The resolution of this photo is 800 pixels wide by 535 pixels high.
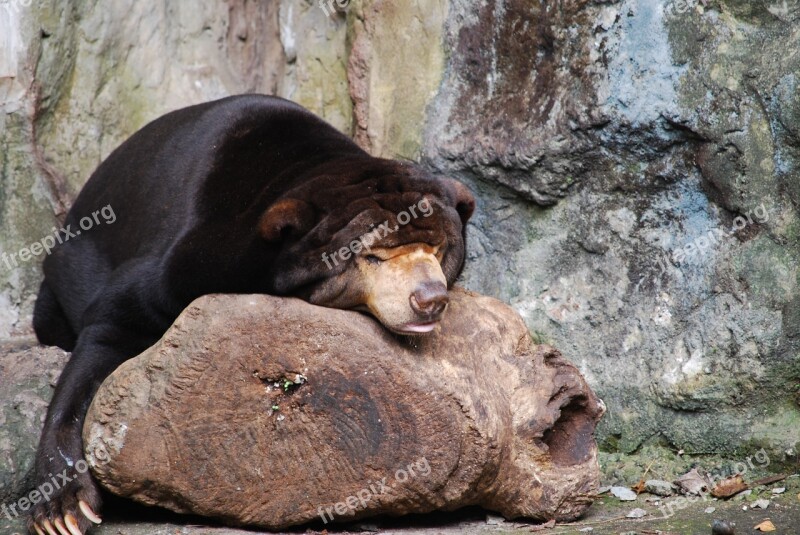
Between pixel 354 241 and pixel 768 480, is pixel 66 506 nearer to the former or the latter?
pixel 354 241

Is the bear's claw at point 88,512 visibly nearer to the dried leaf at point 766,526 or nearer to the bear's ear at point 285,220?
the bear's ear at point 285,220

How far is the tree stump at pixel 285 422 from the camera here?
13.6ft

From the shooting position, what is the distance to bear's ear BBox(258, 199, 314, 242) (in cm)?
447

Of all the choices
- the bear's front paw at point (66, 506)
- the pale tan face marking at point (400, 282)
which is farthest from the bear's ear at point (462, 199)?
the bear's front paw at point (66, 506)

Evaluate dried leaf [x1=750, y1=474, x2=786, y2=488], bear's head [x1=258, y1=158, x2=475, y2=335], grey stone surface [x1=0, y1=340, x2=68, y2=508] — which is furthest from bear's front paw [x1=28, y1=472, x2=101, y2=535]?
dried leaf [x1=750, y1=474, x2=786, y2=488]

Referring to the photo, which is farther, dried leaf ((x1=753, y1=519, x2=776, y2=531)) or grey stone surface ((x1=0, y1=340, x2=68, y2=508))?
grey stone surface ((x1=0, y1=340, x2=68, y2=508))

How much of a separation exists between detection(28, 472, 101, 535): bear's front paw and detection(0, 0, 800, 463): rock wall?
217cm

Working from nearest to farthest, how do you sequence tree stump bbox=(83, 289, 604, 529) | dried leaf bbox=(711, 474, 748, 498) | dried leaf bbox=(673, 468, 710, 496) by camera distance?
tree stump bbox=(83, 289, 604, 529), dried leaf bbox=(711, 474, 748, 498), dried leaf bbox=(673, 468, 710, 496)

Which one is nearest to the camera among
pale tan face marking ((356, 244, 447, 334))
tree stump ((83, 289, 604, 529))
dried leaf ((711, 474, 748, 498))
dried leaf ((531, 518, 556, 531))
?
tree stump ((83, 289, 604, 529))

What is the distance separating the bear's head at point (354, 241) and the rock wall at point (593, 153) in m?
1.19

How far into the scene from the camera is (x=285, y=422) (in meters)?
4.18

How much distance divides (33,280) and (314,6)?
8.38 feet

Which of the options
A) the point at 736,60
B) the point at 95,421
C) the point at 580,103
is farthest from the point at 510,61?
the point at 95,421

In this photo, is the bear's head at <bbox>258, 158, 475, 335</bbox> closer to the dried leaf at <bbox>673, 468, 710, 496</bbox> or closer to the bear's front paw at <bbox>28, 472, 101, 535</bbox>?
the bear's front paw at <bbox>28, 472, 101, 535</bbox>
